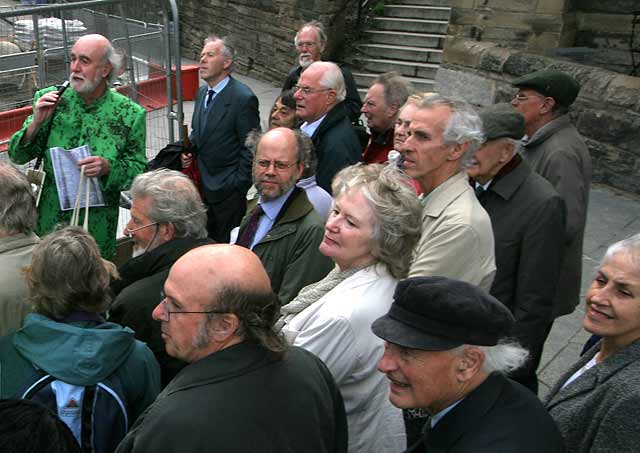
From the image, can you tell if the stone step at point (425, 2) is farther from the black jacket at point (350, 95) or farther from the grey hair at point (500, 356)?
the grey hair at point (500, 356)

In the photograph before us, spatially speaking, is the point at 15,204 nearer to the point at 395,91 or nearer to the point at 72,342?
the point at 72,342

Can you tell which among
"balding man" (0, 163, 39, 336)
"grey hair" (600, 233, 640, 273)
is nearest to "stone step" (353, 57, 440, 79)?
"balding man" (0, 163, 39, 336)

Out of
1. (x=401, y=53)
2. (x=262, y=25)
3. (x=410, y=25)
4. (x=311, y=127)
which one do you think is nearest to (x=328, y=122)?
(x=311, y=127)

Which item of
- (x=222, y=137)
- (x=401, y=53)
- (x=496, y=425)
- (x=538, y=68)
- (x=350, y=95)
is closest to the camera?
(x=496, y=425)

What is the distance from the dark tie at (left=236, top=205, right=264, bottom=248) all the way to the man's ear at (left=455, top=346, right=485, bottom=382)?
73.4 inches

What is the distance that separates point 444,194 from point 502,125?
1.93ft

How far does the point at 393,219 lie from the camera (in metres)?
2.47

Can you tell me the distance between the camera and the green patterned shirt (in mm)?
3980

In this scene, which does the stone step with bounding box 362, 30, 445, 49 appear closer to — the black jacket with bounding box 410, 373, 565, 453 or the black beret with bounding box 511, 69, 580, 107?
Result: the black beret with bounding box 511, 69, 580, 107

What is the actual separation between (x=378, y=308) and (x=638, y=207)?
564 cm

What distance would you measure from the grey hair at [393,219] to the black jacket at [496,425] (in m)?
0.74

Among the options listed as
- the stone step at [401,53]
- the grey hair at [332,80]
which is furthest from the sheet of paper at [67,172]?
the stone step at [401,53]

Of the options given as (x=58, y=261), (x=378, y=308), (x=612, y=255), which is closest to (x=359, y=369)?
(x=378, y=308)

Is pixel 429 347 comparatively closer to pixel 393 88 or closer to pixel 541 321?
pixel 541 321
